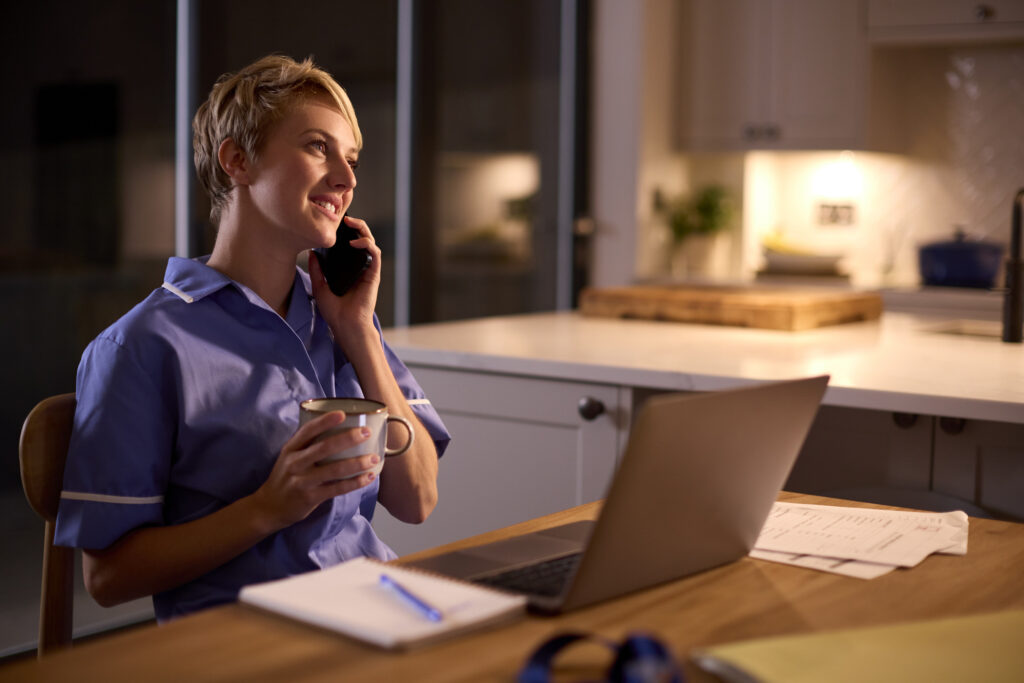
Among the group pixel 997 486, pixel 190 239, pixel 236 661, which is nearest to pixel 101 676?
pixel 236 661

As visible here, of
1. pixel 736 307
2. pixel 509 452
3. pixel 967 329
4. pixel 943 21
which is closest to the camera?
pixel 509 452

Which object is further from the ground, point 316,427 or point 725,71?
point 725,71

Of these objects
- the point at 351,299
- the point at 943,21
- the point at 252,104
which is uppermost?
the point at 943,21

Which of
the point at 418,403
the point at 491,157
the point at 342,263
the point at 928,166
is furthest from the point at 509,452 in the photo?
the point at 928,166

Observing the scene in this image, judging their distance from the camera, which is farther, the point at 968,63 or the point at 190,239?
the point at 968,63

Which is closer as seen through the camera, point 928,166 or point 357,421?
point 357,421

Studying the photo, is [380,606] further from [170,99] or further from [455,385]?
[170,99]

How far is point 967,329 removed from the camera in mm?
3049

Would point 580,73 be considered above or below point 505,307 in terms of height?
above

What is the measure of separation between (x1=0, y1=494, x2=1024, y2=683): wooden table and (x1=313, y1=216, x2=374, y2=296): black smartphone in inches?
18.5

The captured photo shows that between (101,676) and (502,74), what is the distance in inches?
162

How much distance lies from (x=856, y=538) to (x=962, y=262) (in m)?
3.28

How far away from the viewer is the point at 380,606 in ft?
2.94

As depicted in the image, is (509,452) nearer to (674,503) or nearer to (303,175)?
(303,175)
